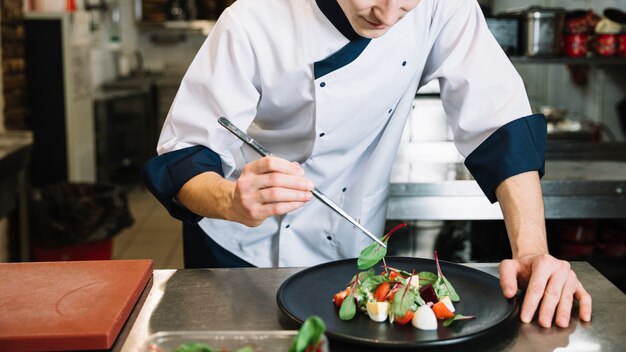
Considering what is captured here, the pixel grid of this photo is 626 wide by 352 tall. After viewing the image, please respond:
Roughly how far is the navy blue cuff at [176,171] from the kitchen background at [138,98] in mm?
1180

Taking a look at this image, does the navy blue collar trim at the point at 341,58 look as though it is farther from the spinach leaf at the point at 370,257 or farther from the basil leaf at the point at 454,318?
the basil leaf at the point at 454,318

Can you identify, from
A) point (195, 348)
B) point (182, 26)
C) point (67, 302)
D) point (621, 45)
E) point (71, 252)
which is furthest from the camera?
point (182, 26)

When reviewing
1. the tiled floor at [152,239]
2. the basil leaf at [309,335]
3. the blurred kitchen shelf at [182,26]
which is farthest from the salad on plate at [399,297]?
the blurred kitchen shelf at [182,26]

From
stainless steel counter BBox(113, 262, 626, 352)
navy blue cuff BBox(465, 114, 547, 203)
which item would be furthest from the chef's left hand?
navy blue cuff BBox(465, 114, 547, 203)

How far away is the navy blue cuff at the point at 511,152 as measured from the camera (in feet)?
5.38

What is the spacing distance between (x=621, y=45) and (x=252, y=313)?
241cm

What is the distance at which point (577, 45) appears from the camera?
322 cm

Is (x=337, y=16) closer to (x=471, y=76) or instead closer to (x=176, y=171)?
(x=471, y=76)

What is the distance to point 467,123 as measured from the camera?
1773 millimetres

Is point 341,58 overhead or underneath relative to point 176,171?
overhead

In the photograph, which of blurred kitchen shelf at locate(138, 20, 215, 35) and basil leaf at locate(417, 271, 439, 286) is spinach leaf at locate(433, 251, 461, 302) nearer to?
basil leaf at locate(417, 271, 439, 286)

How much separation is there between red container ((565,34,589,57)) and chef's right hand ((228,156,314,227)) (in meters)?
2.22

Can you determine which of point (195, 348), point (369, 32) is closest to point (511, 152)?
point (369, 32)

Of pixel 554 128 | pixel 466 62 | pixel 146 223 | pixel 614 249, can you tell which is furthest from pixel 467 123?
pixel 146 223
